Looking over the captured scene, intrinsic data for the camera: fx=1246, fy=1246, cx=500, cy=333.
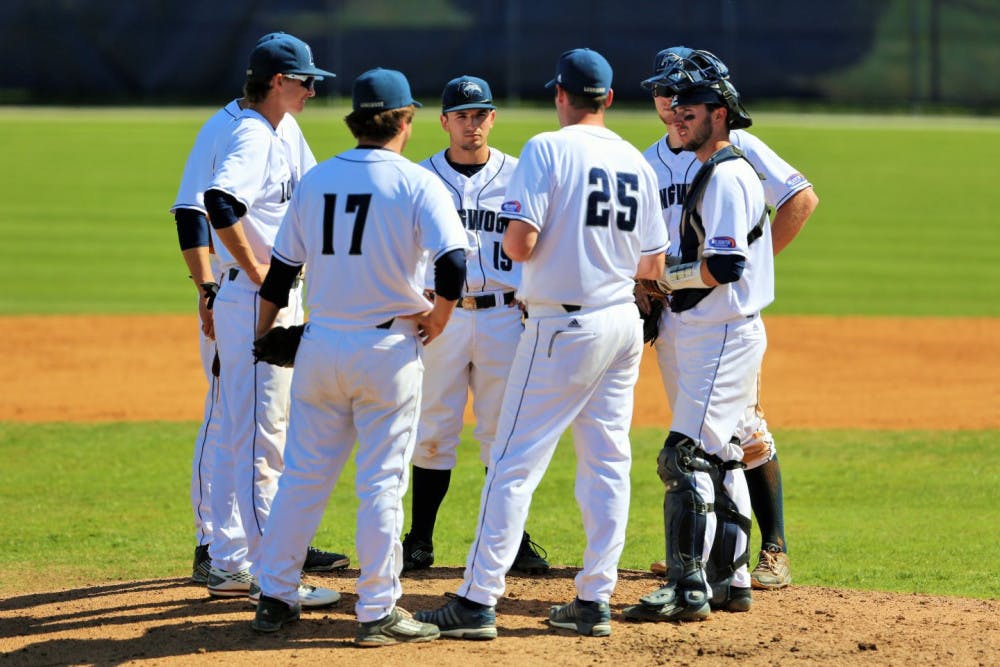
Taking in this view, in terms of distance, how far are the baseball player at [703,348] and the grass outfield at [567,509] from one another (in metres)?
1.26

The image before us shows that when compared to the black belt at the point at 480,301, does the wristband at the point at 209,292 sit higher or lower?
higher

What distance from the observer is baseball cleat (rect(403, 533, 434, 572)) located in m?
5.89

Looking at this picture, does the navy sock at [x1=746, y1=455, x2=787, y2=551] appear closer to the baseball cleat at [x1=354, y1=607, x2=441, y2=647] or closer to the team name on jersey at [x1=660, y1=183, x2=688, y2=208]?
the team name on jersey at [x1=660, y1=183, x2=688, y2=208]

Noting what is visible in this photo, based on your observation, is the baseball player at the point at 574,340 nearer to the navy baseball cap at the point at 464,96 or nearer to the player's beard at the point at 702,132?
the player's beard at the point at 702,132

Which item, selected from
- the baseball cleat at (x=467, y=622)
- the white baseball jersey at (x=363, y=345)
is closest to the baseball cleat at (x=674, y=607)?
the baseball cleat at (x=467, y=622)

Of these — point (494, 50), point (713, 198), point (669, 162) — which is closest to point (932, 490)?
point (669, 162)

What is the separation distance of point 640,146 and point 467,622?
18.1 m

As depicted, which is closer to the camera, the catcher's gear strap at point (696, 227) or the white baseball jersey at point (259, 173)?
the catcher's gear strap at point (696, 227)

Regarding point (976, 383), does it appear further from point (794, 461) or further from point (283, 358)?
point (283, 358)

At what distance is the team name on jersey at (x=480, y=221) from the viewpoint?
5.84 metres

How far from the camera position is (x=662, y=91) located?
550 cm

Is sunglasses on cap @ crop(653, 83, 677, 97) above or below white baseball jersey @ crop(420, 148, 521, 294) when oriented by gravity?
above

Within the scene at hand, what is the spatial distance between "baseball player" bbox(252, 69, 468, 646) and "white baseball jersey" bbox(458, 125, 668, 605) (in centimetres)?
32

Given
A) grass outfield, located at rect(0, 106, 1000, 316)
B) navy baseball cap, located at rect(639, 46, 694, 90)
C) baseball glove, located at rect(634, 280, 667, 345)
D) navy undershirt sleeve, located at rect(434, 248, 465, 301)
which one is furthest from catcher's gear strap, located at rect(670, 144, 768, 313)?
grass outfield, located at rect(0, 106, 1000, 316)
